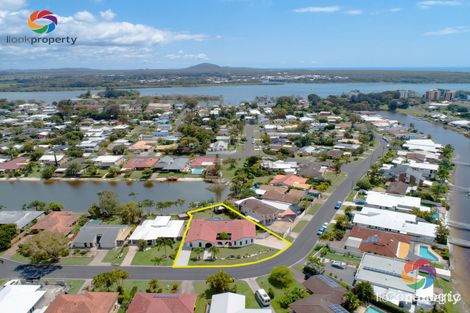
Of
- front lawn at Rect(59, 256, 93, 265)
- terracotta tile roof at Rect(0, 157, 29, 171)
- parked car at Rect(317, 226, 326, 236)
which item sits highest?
terracotta tile roof at Rect(0, 157, 29, 171)

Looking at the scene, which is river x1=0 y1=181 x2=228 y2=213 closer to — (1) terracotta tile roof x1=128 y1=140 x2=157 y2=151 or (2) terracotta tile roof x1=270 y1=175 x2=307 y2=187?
(2) terracotta tile roof x1=270 y1=175 x2=307 y2=187

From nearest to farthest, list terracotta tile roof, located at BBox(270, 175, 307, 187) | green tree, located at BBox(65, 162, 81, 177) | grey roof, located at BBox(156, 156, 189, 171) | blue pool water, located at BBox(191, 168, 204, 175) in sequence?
1. terracotta tile roof, located at BBox(270, 175, 307, 187)
2. green tree, located at BBox(65, 162, 81, 177)
3. blue pool water, located at BBox(191, 168, 204, 175)
4. grey roof, located at BBox(156, 156, 189, 171)

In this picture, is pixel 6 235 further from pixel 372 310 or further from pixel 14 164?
pixel 372 310

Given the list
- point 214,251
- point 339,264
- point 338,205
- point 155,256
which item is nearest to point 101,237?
point 155,256

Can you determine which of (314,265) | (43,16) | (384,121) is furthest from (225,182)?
(384,121)

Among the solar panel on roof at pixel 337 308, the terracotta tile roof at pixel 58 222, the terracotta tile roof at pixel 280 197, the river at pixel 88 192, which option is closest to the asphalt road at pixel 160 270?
the terracotta tile roof at pixel 58 222

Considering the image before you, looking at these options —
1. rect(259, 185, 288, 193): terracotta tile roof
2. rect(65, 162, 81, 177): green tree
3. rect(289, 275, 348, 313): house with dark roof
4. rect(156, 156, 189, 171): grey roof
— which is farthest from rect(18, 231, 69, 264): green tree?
rect(156, 156, 189, 171): grey roof

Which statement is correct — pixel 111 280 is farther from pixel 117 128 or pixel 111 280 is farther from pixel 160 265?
pixel 117 128

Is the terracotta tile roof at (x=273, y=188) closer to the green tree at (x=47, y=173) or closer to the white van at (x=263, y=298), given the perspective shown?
the white van at (x=263, y=298)
